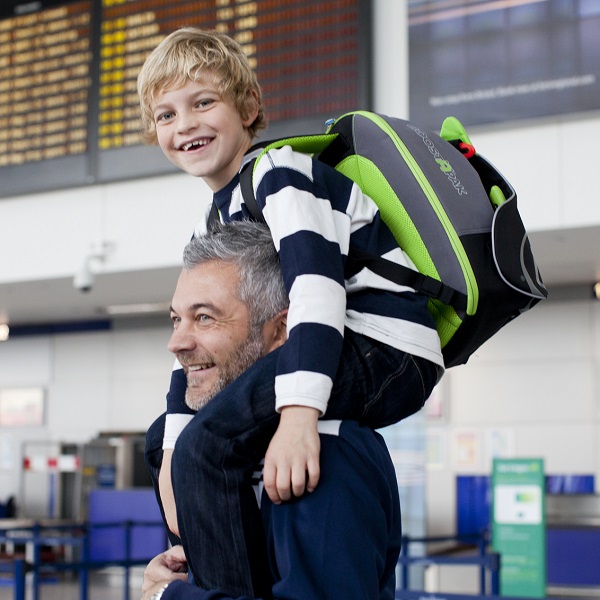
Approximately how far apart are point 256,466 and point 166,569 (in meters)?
0.28

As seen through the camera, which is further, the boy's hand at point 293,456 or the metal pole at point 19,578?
the metal pole at point 19,578

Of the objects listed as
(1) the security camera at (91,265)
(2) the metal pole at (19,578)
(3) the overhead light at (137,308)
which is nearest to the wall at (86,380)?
(3) the overhead light at (137,308)

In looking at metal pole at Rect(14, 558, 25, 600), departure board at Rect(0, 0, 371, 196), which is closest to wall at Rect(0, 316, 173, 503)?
departure board at Rect(0, 0, 371, 196)

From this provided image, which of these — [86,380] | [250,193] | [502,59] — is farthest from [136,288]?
[250,193]

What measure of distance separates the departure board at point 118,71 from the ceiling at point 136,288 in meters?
1.26

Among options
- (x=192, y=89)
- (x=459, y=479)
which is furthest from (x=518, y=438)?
(x=192, y=89)

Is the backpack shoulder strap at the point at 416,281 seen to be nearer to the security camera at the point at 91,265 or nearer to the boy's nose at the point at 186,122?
the boy's nose at the point at 186,122

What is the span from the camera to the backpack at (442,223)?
181 cm

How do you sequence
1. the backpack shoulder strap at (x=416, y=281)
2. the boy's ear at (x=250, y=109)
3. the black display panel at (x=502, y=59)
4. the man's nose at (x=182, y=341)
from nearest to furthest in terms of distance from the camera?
1. the man's nose at (x=182, y=341)
2. the backpack shoulder strap at (x=416, y=281)
3. the boy's ear at (x=250, y=109)
4. the black display panel at (x=502, y=59)

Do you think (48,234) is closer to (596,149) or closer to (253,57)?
(253,57)

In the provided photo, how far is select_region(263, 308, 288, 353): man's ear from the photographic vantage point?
5.67 ft

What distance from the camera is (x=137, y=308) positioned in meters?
13.8

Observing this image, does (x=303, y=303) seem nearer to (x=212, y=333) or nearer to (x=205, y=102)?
(x=212, y=333)

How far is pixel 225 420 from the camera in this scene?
1587 millimetres
